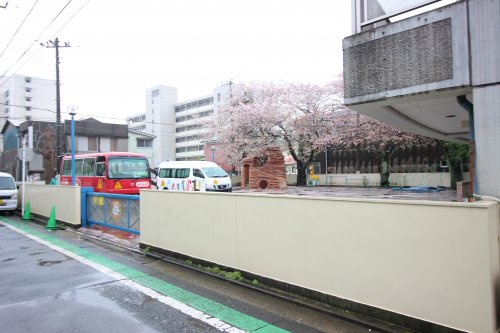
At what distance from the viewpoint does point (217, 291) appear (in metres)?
5.03

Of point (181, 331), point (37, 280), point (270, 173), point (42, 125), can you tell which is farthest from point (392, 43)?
point (42, 125)

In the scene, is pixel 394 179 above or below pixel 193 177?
below

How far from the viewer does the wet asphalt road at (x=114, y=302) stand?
390 centimetres

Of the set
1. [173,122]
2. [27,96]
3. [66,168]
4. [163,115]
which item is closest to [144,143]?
[66,168]

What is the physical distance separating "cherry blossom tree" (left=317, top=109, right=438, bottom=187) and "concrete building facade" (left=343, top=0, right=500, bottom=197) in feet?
67.8

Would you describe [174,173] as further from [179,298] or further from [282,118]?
[179,298]

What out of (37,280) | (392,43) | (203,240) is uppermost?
(392,43)

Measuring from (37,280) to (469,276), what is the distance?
6101mm

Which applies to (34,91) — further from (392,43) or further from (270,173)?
(392,43)

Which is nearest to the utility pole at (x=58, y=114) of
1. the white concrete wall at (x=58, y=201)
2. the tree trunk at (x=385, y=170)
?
the white concrete wall at (x=58, y=201)

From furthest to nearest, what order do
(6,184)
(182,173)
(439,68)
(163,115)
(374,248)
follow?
1. (163,115)
2. (182,173)
3. (6,184)
4. (439,68)
5. (374,248)

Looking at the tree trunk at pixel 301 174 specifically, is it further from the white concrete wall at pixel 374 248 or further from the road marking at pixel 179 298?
the white concrete wall at pixel 374 248

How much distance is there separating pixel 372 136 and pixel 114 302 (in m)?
24.9

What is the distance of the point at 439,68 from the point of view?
4.75m
